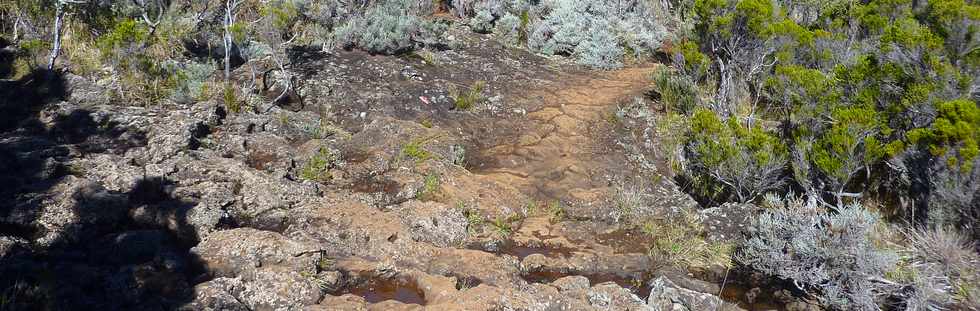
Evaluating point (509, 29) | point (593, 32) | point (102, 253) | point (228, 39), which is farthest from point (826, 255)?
point (509, 29)

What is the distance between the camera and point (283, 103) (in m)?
7.24

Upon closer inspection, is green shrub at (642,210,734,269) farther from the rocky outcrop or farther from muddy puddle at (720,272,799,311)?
the rocky outcrop

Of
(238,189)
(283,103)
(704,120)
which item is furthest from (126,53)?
(704,120)

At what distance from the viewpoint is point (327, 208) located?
4879 millimetres

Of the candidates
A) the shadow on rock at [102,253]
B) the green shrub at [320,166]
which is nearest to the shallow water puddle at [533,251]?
the green shrub at [320,166]

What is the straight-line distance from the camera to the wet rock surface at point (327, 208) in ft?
12.4

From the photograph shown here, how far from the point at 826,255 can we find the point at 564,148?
9.89ft

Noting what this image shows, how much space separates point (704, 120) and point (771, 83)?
1.21m

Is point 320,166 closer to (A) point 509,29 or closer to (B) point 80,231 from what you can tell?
(B) point 80,231

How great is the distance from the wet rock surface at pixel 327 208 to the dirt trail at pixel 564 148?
27 mm

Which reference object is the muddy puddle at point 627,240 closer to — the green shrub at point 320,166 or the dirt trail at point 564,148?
the dirt trail at point 564,148

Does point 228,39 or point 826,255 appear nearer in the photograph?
point 826,255

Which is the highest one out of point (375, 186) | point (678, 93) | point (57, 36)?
point (57, 36)

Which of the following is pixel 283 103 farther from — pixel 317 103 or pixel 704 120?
pixel 704 120
